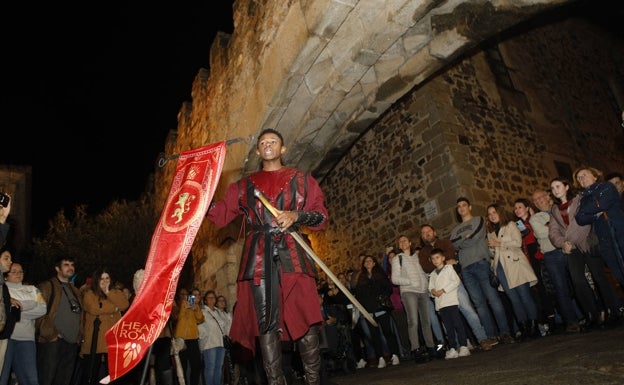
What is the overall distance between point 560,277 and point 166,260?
3952 millimetres

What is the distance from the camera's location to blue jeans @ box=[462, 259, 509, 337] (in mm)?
4906

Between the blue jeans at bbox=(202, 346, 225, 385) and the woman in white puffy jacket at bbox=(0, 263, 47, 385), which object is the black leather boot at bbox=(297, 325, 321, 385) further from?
the blue jeans at bbox=(202, 346, 225, 385)

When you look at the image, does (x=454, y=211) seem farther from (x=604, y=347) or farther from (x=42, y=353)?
(x=42, y=353)

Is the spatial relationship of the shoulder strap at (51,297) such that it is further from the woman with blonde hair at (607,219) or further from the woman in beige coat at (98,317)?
the woman with blonde hair at (607,219)

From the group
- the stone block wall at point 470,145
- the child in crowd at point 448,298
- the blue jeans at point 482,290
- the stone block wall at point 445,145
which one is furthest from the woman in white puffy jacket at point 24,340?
the stone block wall at point 470,145

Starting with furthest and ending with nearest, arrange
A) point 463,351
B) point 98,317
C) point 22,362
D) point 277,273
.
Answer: point 98,317, point 463,351, point 22,362, point 277,273


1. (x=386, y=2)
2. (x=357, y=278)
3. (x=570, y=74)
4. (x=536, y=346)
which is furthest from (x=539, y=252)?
(x=570, y=74)

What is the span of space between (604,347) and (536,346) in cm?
96

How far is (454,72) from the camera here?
922 cm

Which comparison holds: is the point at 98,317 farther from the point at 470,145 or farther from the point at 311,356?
the point at 470,145

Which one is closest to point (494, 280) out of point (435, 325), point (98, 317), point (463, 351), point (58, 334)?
point (435, 325)

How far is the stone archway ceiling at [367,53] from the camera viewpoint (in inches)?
167

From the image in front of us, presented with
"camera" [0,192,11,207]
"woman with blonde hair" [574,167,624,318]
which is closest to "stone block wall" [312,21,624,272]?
"woman with blonde hair" [574,167,624,318]

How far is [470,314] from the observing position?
4.88 m
